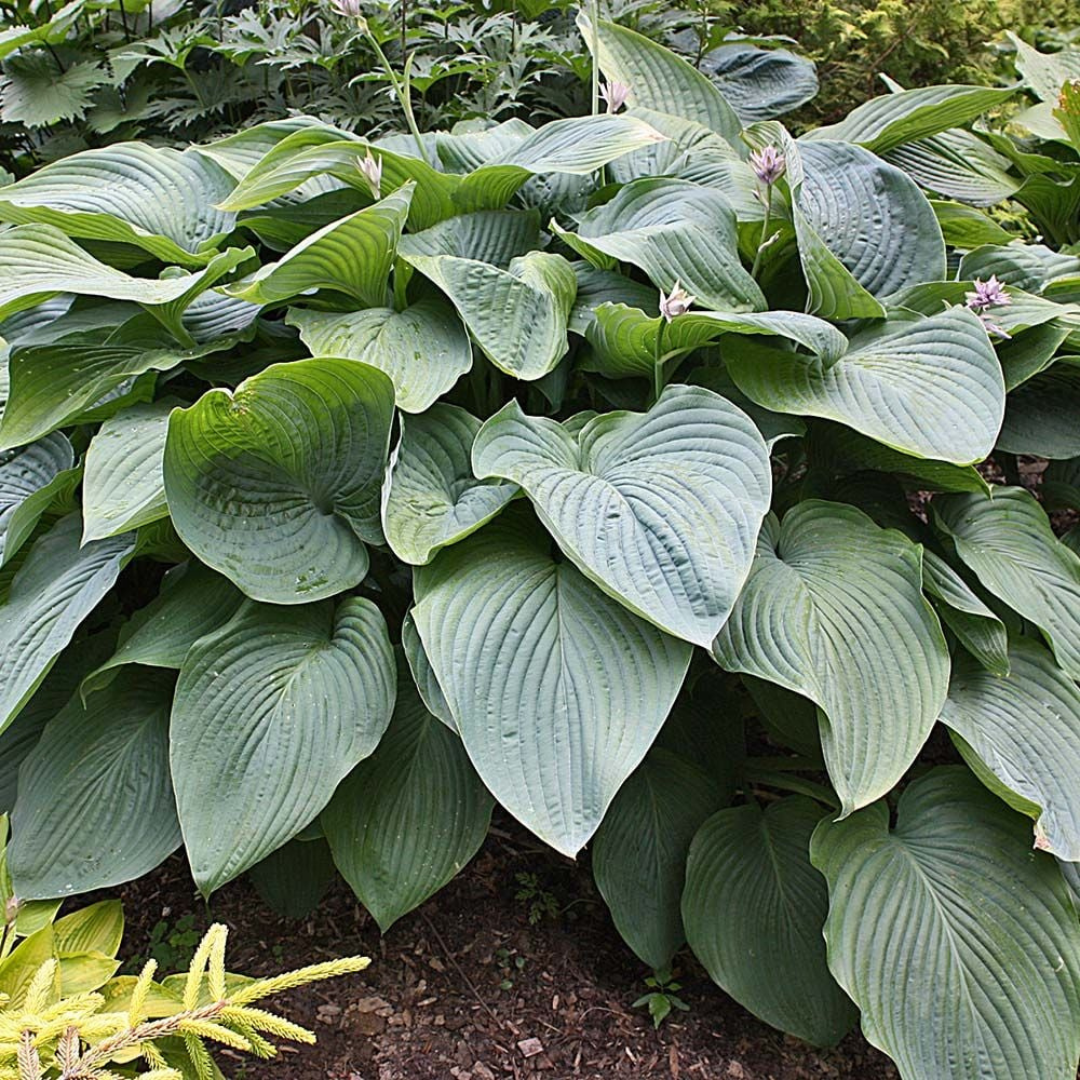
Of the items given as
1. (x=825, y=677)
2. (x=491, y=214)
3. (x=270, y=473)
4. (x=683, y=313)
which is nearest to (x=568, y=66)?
(x=491, y=214)

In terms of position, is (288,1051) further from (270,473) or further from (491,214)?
(491,214)

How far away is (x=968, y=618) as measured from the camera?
5.05 feet

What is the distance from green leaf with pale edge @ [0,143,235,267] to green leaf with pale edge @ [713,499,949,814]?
120cm

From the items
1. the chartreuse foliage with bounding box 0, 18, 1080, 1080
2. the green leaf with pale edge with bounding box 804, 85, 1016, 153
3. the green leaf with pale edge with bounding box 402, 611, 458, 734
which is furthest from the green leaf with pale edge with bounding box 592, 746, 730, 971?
the green leaf with pale edge with bounding box 804, 85, 1016, 153

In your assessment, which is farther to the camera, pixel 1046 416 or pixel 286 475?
pixel 1046 416

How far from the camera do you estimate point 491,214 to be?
1990 mm

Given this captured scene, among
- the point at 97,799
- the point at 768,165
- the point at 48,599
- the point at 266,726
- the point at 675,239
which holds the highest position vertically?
the point at 768,165

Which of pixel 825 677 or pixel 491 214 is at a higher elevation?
pixel 491 214

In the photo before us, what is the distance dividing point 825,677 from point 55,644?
112 cm

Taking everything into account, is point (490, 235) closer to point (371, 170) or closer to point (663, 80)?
point (371, 170)

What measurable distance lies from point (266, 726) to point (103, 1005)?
394mm

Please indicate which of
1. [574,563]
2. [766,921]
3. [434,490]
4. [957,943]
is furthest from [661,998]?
[434,490]

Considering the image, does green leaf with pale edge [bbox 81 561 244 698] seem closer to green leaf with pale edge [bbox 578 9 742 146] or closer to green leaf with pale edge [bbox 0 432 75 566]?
green leaf with pale edge [bbox 0 432 75 566]

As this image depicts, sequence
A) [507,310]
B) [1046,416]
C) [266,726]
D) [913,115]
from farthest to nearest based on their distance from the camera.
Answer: [913,115], [1046,416], [507,310], [266,726]
